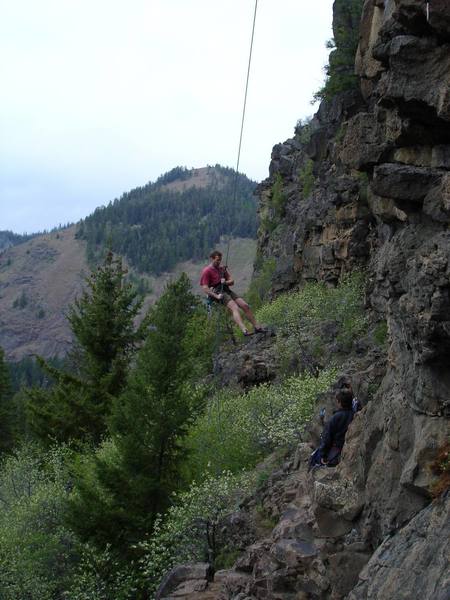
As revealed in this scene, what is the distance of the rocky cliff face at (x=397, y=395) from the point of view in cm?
844

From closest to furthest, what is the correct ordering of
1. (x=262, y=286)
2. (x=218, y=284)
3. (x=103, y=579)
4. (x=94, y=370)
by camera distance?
(x=218, y=284)
(x=103, y=579)
(x=94, y=370)
(x=262, y=286)

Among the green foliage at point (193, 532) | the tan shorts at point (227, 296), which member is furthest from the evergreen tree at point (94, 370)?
the tan shorts at point (227, 296)

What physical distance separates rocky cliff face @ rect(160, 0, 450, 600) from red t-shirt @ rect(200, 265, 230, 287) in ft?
19.5

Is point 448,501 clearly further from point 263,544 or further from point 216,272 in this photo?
point 216,272

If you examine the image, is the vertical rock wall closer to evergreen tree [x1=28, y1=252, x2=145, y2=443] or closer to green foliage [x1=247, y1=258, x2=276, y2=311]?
evergreen tree [x1=28, y1=252, x2=145, y2=443]

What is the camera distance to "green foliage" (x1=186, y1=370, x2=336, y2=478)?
2214cm

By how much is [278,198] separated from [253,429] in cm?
3251

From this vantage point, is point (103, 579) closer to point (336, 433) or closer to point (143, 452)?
point (143, 452)

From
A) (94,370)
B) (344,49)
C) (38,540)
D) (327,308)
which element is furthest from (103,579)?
(344,49)

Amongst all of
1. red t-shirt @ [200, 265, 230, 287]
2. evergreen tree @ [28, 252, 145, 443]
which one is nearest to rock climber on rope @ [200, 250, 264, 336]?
red t-shirt @ [200, 265, 230, 287]

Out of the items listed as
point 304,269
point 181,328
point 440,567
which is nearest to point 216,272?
point 181,328

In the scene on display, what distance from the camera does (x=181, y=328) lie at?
2264 cm

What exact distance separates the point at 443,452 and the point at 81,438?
2492 centimetres

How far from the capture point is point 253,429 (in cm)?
2350
